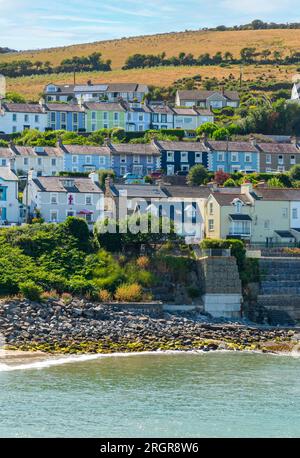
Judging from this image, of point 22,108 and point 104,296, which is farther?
point 22,108

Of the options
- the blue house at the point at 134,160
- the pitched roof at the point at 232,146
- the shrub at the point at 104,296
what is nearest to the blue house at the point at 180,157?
the blue house at the point at 134,160

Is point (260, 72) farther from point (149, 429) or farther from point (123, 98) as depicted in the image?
point (149, 429)

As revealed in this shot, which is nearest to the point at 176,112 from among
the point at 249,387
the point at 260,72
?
the point at 260,72

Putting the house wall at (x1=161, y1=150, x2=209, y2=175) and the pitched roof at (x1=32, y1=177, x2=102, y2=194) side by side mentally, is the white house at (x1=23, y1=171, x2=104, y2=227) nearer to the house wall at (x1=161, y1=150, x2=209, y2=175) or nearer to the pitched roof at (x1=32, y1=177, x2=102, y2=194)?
the pitched roof at (x1=32, y1=177, x2=102, y2=194)

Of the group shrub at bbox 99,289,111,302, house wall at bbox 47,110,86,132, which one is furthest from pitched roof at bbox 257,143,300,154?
shrub at bbox 99,289,111,302

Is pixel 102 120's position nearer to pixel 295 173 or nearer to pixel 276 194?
pixel 295 173

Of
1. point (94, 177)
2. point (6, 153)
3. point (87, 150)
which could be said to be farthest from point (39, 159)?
point (94, 177)

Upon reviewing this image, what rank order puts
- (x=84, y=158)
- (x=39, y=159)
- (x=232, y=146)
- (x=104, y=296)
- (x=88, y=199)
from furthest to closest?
(x=232, y=146) < (x=84, y=158) < (x=39, y=159) < (x=88, y=199) < (x=104, y=296)

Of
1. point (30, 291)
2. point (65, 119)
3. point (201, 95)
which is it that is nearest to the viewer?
point (30, 291)
